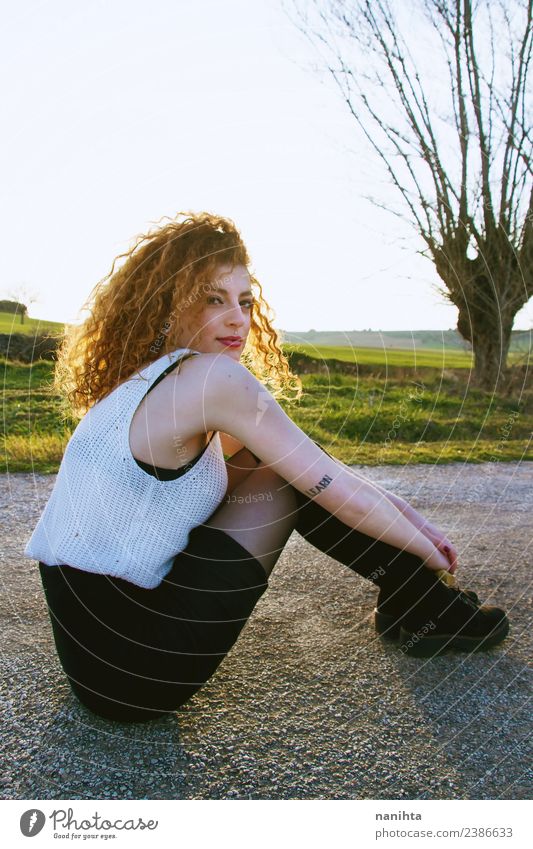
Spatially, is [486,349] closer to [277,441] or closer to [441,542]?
[441,542]

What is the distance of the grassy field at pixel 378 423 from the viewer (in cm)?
556

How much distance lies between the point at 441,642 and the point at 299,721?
57 cm

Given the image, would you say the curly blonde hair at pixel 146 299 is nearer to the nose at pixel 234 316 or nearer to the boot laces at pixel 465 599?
the nose at pixel 234 316

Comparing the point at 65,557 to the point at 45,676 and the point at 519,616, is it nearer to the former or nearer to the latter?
the point at 45,676

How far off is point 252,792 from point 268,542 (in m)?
0.58

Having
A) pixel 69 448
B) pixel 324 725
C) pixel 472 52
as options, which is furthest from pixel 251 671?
pixel 472 52

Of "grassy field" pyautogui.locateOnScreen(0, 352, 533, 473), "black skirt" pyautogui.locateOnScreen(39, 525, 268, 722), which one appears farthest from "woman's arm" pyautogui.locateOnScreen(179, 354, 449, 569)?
"grassy field" pyautogui.locateOnScreen(0, 352, 533, 473)

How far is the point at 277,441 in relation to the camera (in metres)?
1.91

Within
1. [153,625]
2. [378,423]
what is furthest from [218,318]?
[378,423]

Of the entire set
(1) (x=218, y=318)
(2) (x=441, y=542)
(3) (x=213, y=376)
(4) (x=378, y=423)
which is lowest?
(4) (x=378, y=423)

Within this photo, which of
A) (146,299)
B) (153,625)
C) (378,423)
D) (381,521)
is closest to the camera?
(153,625)

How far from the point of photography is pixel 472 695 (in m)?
2.03

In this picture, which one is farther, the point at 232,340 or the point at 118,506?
the point at 232,340

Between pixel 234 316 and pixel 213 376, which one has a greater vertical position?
pixel 234 316
